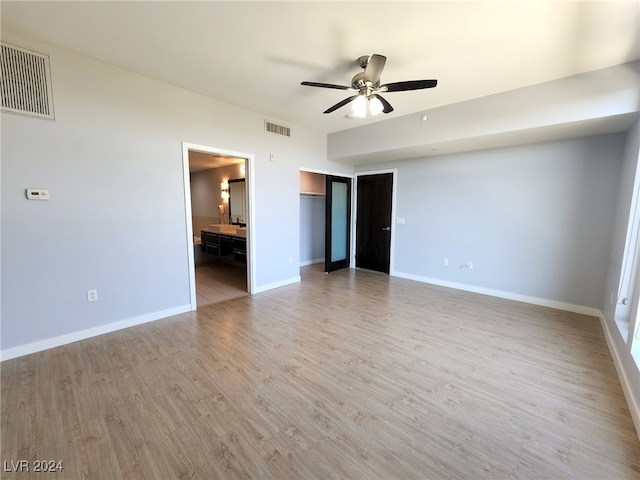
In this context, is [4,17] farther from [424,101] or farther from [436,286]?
[436,286]

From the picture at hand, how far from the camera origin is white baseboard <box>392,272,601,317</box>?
3566 mm

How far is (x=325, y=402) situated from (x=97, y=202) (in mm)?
2963

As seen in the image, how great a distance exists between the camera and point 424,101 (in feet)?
11.5

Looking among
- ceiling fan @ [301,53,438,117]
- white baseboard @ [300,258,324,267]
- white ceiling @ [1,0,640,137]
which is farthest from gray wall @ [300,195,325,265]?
ceiling fan @ [301,53,438,117]

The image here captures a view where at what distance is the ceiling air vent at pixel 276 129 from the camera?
13.6ft

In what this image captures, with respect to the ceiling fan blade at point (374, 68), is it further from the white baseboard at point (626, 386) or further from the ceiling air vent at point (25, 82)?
the white baseboard at point (626, 386)

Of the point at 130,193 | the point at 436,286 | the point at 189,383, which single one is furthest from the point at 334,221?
the point at 189,383

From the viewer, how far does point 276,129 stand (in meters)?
4.30

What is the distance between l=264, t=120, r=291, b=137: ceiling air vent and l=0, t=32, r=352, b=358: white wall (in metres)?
→ 0.51

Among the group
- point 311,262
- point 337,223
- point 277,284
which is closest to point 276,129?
point 337,223

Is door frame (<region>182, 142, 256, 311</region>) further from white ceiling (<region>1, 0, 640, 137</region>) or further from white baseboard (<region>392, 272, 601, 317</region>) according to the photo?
white baseboard (<region>392, 272, 601, 317</region>)

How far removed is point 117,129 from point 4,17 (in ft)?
3.23

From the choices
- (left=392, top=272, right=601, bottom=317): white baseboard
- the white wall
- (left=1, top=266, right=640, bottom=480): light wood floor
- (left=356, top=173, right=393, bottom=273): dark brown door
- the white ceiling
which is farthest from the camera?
(left=356, top=173, right=393, bottom=273): dark brown door

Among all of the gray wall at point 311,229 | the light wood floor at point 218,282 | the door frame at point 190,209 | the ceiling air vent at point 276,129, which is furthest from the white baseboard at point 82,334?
the gray wall at point 311,229
